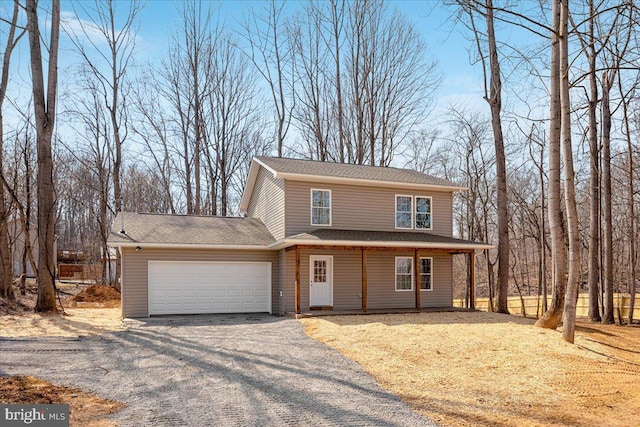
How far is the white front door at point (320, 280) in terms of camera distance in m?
15.8

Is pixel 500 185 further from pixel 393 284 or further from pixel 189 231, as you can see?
pixel 189 231

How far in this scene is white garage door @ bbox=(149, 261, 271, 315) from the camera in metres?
15.3

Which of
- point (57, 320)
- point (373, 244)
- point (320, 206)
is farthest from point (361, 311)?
point (57, 320)

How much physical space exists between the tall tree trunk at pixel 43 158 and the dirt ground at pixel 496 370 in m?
8.78

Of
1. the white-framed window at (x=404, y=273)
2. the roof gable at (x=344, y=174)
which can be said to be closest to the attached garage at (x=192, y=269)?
the roof gable at (x=344, y=174)

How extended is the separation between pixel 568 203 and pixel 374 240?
5.85m

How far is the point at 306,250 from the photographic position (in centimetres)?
1579

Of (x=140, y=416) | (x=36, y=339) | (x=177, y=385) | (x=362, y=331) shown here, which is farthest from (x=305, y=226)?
(x=140, y=416)

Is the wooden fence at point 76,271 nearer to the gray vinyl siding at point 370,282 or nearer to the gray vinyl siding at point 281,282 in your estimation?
the gray vinyl siding at point 281,282

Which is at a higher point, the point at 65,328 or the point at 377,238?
the point at 377,238

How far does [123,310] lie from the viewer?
48.4ft

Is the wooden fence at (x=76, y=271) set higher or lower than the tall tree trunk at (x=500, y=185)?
lower

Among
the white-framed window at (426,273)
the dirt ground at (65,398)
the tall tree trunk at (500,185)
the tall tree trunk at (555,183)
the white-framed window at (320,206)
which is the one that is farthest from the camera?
the tall tree trunk at (500,185)

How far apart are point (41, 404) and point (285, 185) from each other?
10.8 m
